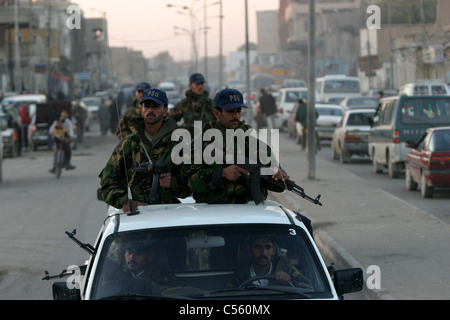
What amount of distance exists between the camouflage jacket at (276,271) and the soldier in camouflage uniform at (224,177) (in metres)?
0.94

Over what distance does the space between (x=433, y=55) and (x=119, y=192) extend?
32728mm

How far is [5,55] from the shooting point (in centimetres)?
7644

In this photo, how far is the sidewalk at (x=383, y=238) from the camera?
8562 millimetres

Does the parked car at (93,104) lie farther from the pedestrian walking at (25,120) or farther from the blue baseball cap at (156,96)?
the blue baseball cap at (156,96)

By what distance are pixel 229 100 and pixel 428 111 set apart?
14924 mm

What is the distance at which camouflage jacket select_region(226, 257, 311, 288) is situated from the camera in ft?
16.2

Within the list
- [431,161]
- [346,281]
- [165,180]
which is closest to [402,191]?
[431,161]

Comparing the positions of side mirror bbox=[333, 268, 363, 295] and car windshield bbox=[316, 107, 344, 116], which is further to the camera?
car windshield bbox=[316, 107, 344, 116]

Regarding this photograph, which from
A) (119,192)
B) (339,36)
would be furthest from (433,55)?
(339,36)

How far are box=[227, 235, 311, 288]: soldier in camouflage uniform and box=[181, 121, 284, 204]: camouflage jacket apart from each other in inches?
37.9

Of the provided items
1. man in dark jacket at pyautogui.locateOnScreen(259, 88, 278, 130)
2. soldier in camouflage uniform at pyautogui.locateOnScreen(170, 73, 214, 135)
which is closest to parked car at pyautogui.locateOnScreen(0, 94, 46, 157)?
man in dark jacket at pyautogui.locateOnScreen(259, 88, 278, 130)

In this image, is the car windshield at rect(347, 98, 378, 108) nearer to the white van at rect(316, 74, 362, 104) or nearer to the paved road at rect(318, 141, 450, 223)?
the white van at rect(316, 74, 362, 104)

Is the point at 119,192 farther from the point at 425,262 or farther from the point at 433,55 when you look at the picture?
the point at 433,55

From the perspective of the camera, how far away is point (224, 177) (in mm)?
5930
